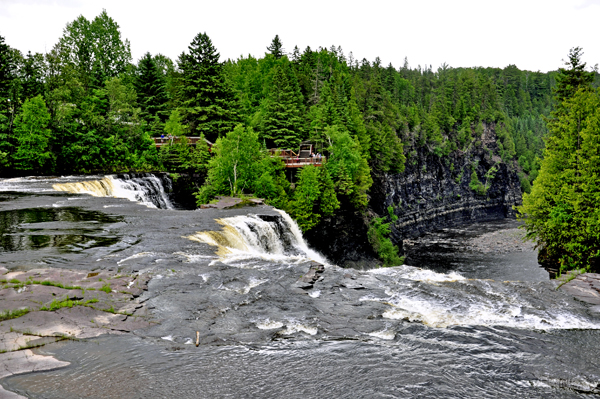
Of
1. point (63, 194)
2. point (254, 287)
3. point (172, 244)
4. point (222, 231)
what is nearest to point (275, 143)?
point (63, 194)

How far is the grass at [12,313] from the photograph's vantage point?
34.5ft

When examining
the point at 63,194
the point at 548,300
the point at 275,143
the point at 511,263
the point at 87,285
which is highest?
the point at 275,143

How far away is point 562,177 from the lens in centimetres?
3056

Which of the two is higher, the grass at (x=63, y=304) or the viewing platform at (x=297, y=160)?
the viewing platform at (x=297, y=160)

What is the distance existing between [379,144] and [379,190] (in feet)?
27.0

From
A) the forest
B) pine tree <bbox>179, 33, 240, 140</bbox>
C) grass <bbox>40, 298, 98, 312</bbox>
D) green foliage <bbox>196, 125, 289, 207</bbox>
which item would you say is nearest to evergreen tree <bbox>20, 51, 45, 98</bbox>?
the forest

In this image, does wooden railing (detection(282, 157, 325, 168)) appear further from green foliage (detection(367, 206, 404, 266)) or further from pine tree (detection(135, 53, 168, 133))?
pine tree (detection(135, 53, 168, 133))

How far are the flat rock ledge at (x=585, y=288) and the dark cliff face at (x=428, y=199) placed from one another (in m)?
33.8

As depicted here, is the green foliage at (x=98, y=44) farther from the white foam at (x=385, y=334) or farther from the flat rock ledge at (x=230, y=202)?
the white foam at (x=385, y=334)

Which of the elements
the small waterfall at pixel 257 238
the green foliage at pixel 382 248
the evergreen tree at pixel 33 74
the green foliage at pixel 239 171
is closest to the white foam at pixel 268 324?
the small waterfall at pixel 257 238

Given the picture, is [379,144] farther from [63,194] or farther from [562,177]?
[63,194]

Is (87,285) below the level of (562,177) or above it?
below

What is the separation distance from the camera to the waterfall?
35688 millimetres

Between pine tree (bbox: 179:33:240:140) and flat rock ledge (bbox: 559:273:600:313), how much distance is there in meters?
49.2
